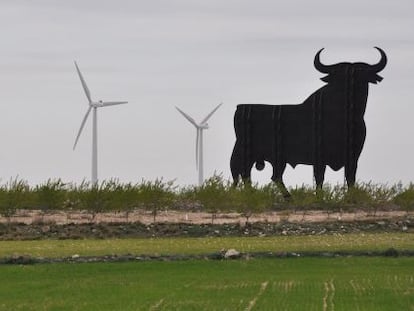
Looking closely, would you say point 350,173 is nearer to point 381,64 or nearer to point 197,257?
point 381,64

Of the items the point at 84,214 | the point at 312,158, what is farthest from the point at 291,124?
the point at 84,214

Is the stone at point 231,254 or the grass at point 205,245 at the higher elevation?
the grass at point 205,245

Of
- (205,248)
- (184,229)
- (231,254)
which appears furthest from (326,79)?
(231,254)

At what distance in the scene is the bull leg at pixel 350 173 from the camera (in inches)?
1671

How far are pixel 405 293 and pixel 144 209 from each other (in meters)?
23.9

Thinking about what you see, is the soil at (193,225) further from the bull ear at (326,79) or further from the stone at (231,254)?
the stone at (231,254)

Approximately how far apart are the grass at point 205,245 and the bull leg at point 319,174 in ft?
25.6

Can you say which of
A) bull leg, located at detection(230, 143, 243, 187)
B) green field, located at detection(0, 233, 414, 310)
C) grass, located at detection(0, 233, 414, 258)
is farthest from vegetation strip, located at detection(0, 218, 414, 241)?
bull leg, located at detection(230, 143, 243, 187)

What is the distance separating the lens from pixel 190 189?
46.2 meters

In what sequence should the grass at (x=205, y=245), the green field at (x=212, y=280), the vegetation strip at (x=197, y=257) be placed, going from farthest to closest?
the grass at (x=205, y=245), the vegetation strip at (x=197, y=257), the green field at (x=212, y=280)

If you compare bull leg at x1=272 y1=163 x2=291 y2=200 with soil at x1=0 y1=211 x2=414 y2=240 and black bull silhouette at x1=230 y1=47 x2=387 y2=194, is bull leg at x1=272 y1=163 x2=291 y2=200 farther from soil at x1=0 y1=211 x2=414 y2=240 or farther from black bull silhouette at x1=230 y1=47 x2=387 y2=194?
soil at x1=0 y1=211 x2=414 y2=240

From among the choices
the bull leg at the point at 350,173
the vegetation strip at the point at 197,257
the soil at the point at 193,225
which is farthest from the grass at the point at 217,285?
the bull leg at the point at 350,173

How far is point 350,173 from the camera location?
42.6 m

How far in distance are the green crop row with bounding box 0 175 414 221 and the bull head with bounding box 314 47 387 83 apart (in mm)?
3821
